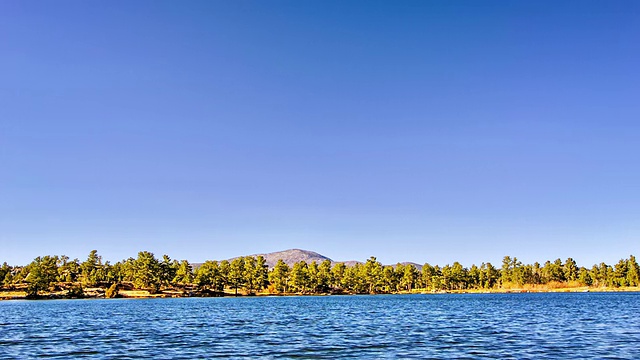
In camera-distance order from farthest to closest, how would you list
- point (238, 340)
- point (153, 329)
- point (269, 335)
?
point (153, 329)
point (269, 335)
point (238, 340)

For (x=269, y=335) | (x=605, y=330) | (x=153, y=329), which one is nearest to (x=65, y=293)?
(x=153, y=329)

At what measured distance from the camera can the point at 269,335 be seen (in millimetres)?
43375

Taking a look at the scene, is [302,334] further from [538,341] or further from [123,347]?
[538,341]

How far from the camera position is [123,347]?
3631cm

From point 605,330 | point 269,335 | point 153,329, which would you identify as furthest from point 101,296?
point 605,330

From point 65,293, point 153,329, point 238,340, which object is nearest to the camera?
point 238,340

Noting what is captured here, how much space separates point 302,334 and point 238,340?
260 inches

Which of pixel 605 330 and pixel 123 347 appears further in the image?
pixel 605 330

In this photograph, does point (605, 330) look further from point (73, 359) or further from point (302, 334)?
point (73, 359)

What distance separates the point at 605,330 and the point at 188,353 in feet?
123

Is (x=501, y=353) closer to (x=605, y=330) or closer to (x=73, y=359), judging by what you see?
(x=605, y=330)

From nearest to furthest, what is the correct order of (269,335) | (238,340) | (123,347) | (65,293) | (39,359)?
1. (39,359)
2. (123,347)
3. (238,340)
4. (269,335)
5. (65,293)

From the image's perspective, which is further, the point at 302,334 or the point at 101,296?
the point at 101,296

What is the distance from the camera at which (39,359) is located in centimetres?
3077
